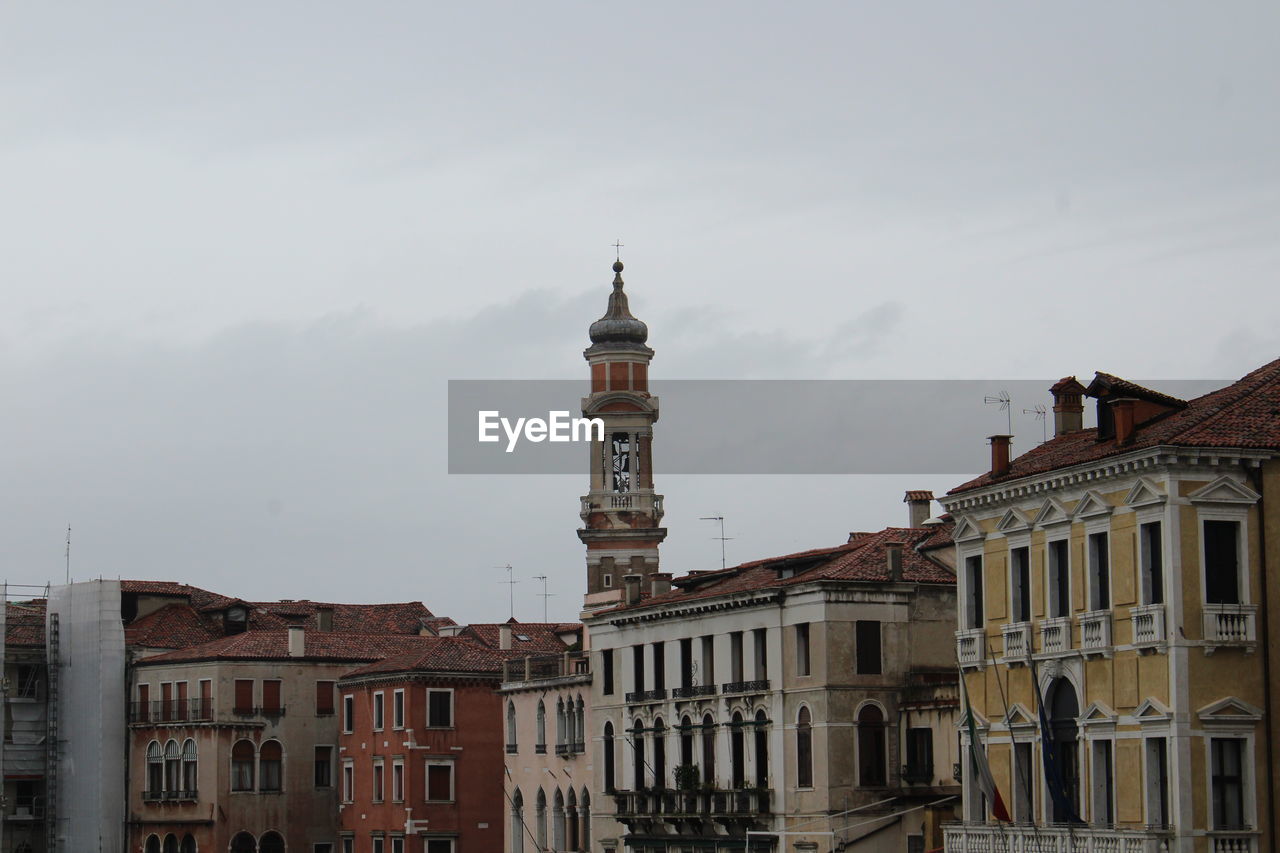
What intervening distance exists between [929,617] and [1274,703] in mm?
17878

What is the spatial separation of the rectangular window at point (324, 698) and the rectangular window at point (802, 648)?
Result: 32659 mm

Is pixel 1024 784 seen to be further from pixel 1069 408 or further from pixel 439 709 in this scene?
pixel 439 709

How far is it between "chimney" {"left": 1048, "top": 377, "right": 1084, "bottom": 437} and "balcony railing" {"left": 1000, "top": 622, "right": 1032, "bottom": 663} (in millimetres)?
6255

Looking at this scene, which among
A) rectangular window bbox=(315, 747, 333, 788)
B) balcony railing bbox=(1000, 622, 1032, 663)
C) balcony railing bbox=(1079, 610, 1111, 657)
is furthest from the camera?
rectangular window bbox=(315, 747, 333, 788)

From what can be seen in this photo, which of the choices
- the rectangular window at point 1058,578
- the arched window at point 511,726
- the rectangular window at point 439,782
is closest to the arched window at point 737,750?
the arched window at point 511,726

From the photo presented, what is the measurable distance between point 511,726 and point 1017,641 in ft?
109

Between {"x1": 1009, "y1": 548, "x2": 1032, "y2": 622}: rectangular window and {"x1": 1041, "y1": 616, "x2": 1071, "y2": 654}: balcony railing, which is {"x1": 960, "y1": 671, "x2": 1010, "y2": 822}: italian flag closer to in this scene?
{"x1": 1009, "y1": 548, "x2": 1032, "y2": 622}: rectangular window

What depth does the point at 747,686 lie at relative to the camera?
6116 cm

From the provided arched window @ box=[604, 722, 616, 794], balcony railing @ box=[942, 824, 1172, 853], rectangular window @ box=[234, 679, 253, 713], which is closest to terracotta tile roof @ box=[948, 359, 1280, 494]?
balcony railing @ box=[942, 824, 1172, 853]

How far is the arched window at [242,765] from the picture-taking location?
85750mm

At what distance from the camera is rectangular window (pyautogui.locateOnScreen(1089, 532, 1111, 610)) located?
43.4 m

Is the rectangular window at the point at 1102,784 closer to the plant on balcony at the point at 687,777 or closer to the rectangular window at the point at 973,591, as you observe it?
the rectangular window at the point at 973,591

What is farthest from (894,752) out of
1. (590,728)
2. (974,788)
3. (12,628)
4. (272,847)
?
(12,628)

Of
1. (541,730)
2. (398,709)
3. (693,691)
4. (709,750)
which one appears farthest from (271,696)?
(709,750)
